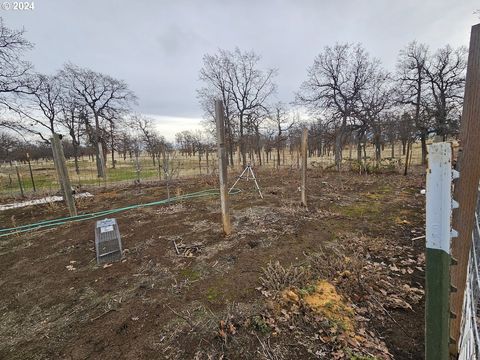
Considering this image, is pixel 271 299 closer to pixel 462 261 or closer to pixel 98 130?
pixel 462 261

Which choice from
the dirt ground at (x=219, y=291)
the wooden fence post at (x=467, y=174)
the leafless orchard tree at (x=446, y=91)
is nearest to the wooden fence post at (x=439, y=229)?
the wooden fence post at (x=467, y=174)

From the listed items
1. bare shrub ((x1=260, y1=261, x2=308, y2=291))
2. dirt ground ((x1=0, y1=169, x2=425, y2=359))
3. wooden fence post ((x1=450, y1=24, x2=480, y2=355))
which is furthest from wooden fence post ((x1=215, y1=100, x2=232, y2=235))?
wooden fence post ((x1=450, y1=24, x2=480, y2=355))

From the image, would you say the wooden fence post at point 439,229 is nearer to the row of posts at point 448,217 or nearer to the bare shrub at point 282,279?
the row of posts at point 448,217

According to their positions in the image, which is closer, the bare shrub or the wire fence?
the wire fence

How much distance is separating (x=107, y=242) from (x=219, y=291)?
92.6 inches

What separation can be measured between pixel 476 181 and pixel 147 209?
295 inches

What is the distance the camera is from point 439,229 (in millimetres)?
1005

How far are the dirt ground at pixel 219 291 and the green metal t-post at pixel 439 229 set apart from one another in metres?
1.36

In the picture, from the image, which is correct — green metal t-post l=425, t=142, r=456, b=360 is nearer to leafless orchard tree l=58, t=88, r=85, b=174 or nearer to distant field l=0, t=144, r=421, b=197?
distant field l=0, t=144, r=421, b=197

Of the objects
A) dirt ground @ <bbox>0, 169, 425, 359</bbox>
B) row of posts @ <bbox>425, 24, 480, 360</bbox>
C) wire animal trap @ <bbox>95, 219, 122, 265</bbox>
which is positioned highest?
row of posts @ <bbox>425, 24, 480, 360</bbox>

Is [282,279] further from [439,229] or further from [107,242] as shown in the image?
[107,242]

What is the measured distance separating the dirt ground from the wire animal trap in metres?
0.20

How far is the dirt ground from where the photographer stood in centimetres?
220

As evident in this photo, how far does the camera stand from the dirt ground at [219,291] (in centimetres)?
220
